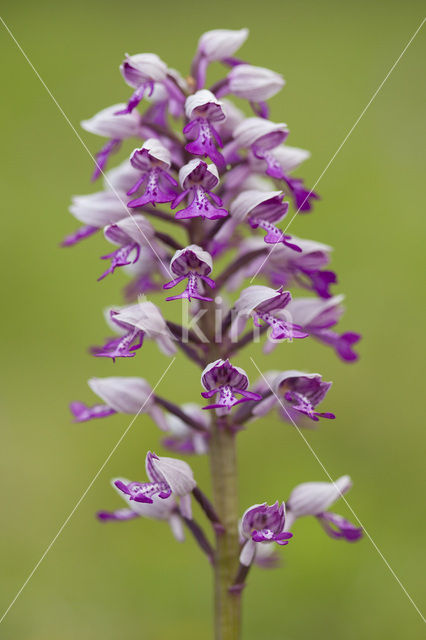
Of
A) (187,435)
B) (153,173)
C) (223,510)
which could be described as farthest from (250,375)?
(153,173)

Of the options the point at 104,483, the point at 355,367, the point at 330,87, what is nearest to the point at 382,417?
the point at 355,367

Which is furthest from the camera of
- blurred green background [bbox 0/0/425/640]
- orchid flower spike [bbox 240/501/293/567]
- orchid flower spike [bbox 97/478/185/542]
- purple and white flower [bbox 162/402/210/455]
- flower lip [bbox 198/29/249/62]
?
blurred green background [bbox 0/0/425/640]

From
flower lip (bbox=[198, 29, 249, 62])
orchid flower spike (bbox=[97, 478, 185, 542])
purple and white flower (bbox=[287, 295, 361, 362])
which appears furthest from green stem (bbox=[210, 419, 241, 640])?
flower lip (bbox=[198, 29, 249, 62])

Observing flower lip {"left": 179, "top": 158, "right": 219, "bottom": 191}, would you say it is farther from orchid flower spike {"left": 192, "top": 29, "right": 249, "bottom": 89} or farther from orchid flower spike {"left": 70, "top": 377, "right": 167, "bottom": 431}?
orchid flower spike {"left": 70, "top": 377, "right": 167, "bottom": 431}

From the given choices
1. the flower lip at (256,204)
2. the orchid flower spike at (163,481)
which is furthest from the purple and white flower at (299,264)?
the orchid flower spike at (163,481)

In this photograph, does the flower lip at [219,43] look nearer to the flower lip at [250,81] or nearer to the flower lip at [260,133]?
the flower lip at [250,81]

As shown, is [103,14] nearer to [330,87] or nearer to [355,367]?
[330,87]

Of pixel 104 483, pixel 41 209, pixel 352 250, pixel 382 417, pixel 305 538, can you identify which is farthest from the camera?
pixel 41 209
